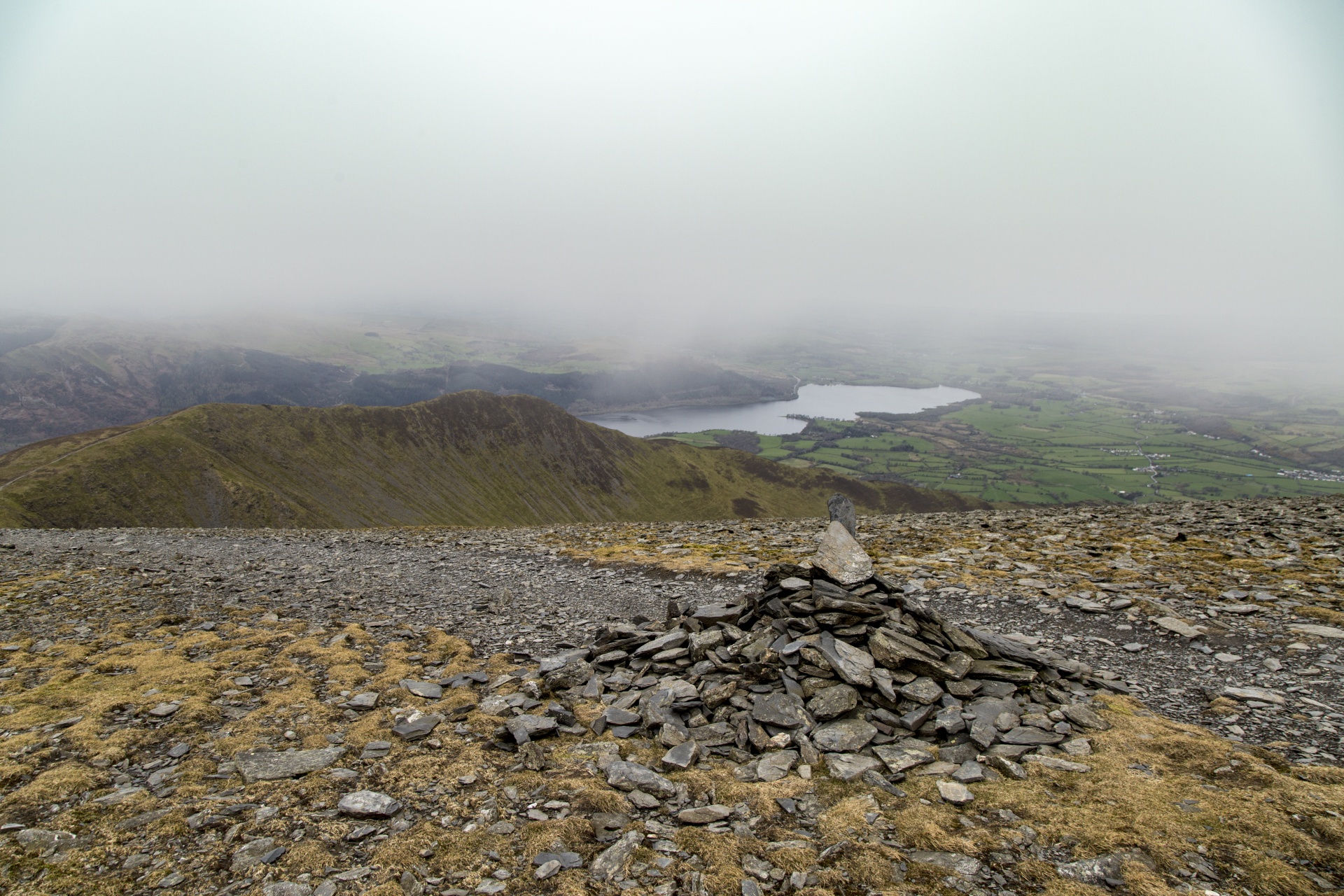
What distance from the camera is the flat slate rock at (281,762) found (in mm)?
9781

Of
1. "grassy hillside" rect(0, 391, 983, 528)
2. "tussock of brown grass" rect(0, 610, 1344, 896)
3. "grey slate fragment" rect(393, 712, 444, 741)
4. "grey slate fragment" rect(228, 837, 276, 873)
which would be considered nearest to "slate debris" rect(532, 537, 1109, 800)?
"tussock of brown grass" rect(0, 610, 1344, 896)

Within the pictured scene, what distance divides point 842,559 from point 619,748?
7.69 m

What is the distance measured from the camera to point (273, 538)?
3406 centimetres

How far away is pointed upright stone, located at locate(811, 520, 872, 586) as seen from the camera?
576 inches

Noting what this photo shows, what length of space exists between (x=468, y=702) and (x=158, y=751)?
17.6ft

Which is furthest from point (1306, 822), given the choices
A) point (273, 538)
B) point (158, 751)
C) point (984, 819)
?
point (273, 538)

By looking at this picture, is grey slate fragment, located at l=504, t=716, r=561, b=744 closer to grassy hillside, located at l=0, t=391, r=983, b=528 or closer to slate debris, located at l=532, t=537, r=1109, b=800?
slate debris, located at l=532, t=537, r=1109, b=800

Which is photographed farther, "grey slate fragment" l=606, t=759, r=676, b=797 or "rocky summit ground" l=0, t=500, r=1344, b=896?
→ "grey slate fragment" l=606, t=759, r=676, b=797

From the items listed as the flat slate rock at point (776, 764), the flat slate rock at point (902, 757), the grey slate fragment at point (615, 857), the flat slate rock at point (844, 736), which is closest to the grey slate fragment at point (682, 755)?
the flat slate rock at point (776, 764)

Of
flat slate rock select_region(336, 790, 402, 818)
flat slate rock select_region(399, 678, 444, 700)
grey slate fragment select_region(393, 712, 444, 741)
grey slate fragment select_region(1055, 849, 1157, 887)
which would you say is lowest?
flat slate rock select_region(399, 678, 444, 700)

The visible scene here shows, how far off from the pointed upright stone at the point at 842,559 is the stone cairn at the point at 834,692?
58 mm

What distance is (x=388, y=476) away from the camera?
455 ft

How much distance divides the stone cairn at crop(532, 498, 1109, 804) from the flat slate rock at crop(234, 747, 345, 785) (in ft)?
10.9

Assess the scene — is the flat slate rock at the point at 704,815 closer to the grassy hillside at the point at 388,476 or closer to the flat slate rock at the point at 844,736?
the flat slate rock at the point at 844,736
